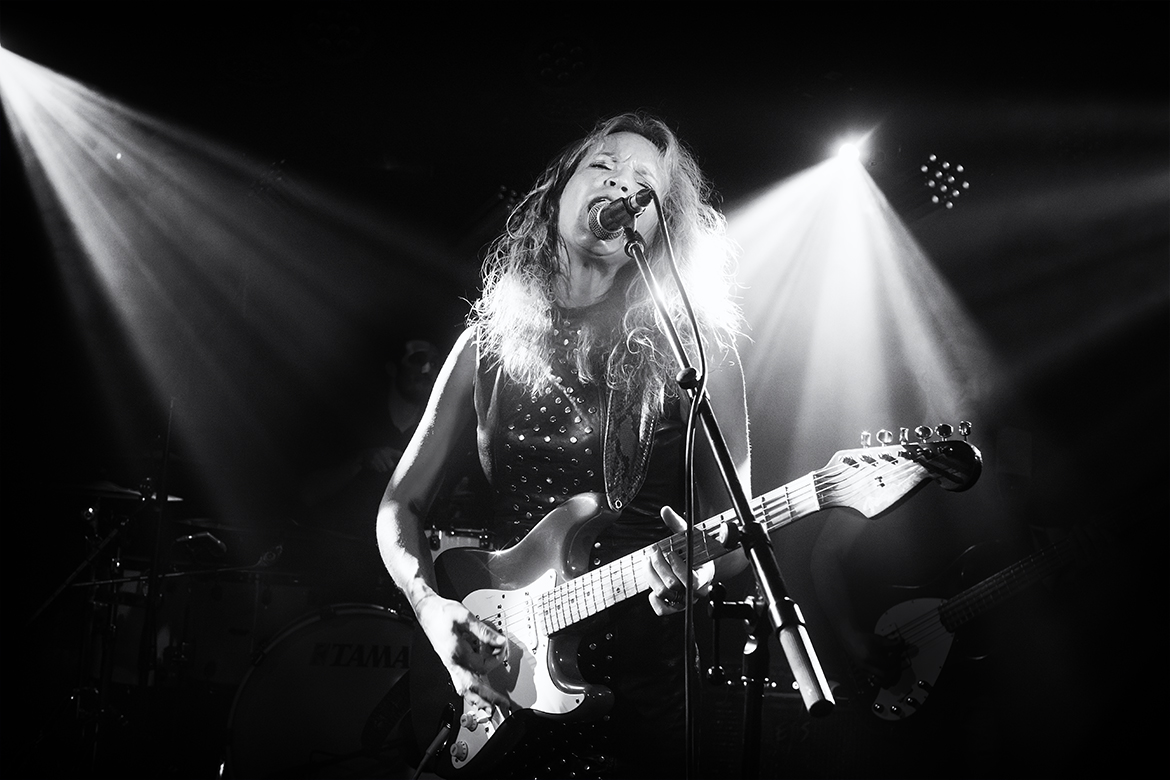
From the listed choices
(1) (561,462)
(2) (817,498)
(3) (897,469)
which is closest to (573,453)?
(1) (561,462)

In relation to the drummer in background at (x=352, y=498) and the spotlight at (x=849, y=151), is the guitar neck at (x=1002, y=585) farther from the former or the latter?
the drummer in background at (x=352, y=498)

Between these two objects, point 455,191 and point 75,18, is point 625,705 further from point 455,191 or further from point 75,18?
point 75,18

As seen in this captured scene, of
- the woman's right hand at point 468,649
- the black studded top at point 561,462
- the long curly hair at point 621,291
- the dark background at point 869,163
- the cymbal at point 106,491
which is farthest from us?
the cymbal at point 106,491

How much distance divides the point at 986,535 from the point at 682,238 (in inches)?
81.5

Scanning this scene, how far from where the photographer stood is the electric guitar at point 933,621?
3311mm

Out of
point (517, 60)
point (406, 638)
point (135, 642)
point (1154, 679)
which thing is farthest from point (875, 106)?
point (135, 642)

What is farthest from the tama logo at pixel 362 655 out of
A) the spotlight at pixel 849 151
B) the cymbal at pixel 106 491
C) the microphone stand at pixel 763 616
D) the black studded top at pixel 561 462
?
the spotlight at pixel 849 151

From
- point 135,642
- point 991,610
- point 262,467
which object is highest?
point 262,467

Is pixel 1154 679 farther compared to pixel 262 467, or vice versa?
pixel 262 467

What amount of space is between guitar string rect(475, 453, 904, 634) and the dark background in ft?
4.25

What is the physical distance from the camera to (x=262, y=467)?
443 cm

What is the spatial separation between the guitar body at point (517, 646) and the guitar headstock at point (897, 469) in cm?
54

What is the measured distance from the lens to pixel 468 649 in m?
1.83

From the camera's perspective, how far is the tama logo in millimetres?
3426
